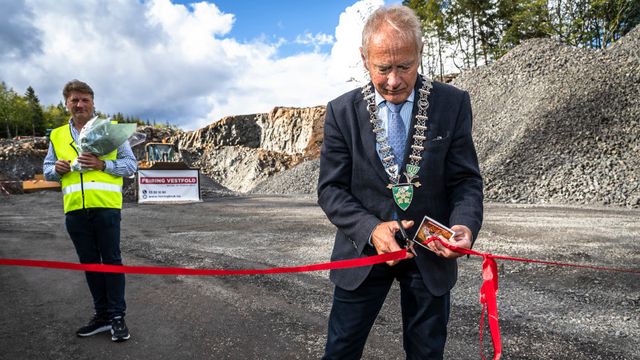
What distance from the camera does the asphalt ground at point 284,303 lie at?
3305 millimetres

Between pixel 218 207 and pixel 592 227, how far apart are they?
468 inches

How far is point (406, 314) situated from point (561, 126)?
17.9 metres

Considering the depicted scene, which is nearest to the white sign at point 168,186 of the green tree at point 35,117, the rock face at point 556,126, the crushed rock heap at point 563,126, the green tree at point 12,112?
the rock face at point 556,126

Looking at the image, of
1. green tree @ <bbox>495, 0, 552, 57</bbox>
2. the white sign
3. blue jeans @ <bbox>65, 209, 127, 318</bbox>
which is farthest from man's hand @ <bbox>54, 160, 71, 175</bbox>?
green tree @ <bbox>495, 0, 552, 57</bbox>

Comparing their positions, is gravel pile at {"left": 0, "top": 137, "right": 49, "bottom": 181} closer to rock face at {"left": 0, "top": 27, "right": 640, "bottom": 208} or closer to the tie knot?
rock face at {"left": 0, "top": 27, "right": 640, "bottom": 208}

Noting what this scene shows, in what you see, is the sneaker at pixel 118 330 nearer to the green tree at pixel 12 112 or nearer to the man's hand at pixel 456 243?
the man's hand at pixel 456 243

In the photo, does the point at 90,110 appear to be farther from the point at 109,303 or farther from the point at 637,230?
the point at 637,230

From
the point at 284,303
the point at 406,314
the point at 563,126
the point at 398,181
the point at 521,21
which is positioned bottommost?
the point at 284,303

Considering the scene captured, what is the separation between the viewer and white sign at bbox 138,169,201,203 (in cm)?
1655

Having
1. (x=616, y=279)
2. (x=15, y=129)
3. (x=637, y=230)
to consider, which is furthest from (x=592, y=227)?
(x=15, y=129)

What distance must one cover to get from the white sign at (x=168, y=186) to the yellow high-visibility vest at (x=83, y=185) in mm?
13596

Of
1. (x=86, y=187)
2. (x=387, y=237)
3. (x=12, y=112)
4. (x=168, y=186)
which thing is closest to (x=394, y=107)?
(x=387, y=237)

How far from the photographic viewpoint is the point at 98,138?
3396 millimetres

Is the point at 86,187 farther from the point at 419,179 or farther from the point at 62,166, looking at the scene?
the point at 419,179
